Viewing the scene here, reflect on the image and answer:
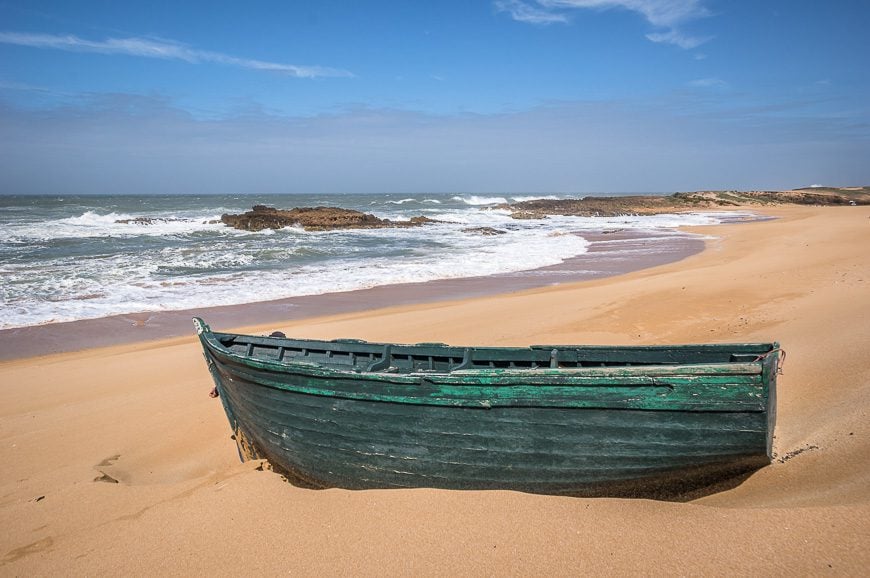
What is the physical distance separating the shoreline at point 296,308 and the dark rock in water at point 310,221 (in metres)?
21.3

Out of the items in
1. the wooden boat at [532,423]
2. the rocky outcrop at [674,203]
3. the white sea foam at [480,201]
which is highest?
the white sea foam at [480,201]

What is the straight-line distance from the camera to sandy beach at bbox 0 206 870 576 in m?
2.98

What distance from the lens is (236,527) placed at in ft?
12.3

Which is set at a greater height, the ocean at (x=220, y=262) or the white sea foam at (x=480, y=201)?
the white sea foam at (x=480, y=201)

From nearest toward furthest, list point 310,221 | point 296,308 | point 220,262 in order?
point 296,308
point 220,262
point 310,221

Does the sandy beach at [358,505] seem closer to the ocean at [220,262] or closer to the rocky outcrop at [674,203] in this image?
the ocean at [220,262]

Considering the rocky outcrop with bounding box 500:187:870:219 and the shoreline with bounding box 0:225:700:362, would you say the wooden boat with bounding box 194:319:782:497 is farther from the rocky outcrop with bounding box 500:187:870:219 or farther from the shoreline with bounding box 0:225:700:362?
the rocky outcrop with bounding box 500:187:870:219

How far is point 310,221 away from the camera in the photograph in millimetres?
37781

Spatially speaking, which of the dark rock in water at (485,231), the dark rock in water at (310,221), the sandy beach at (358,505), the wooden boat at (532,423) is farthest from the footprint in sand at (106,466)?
the dark rock in water at (310,221)

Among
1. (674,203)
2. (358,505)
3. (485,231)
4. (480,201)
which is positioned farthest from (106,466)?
(480,201)

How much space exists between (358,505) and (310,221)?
3553 centimetres

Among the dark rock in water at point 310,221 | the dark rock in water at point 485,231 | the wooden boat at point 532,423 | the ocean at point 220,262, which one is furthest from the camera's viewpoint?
the dark rock in water at point 310,221

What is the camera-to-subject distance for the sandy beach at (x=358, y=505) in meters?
2.98

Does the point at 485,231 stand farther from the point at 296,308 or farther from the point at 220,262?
the point at 296,308
